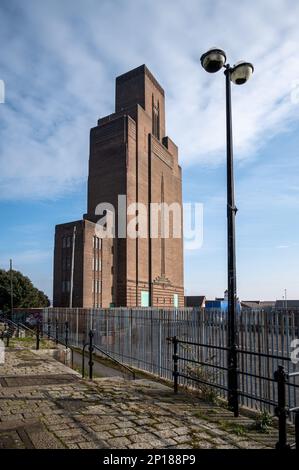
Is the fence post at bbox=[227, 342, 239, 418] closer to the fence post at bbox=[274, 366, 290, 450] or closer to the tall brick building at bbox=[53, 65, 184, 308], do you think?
the fence post at bbox=[274, 366, 290, 450]

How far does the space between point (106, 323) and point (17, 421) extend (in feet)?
39.7

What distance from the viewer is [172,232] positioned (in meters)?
71.4

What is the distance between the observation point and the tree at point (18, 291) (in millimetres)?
51156

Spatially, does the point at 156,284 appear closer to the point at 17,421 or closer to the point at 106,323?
the point at 106,323

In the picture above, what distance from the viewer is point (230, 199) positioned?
293 inches

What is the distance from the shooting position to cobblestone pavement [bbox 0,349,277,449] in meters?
4.77

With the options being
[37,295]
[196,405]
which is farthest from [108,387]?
[37,295]

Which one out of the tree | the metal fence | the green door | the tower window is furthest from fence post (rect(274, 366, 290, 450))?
the tower window

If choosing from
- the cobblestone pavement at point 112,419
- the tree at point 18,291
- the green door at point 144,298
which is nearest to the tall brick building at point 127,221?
the green door at point 144,298

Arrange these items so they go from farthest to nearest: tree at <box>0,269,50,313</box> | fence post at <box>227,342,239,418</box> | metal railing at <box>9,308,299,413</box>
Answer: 1. tree at <box>0,269,50,313</box>
2. metal railing at <box>9,308,299,413</box>
3. fence post at <box>227,342,239,418</box>

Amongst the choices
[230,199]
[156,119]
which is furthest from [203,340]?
[156,119]

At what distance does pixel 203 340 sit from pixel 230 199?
3.67 metres

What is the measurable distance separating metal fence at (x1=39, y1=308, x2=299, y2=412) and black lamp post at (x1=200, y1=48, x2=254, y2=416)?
19.1 inches

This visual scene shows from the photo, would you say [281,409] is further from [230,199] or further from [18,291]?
[18,291]
